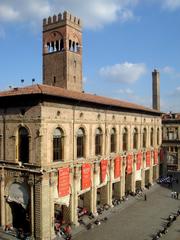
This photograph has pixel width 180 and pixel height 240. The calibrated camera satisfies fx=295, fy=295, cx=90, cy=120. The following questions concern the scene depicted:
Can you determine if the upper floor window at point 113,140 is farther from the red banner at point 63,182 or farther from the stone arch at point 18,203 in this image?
the stone arch at point 18,203

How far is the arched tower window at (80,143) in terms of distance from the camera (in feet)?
99.0

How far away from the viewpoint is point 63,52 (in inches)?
1697

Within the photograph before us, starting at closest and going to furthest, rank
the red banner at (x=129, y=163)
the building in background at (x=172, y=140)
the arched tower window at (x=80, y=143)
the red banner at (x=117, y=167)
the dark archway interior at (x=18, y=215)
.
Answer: the dark archway interior at (x=18, y=215) → the arched tower window at (x=80, y=143) → the red banner at (x=117, y=167) → the red banner at (x=129, y=163) → the building in background at (x=172, y=140)

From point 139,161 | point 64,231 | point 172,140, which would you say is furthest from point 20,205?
point 172,140

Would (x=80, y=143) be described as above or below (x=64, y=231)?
above

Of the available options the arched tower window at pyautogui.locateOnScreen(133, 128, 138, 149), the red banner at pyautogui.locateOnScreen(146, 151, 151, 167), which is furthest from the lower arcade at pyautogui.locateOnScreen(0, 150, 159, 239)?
the red banner at pyautogui.locateOnScreen(146, 151, 151, 167)

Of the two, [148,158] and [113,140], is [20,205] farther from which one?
[148,158]

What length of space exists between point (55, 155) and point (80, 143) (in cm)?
428

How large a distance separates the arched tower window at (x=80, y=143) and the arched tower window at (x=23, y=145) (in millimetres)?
5822

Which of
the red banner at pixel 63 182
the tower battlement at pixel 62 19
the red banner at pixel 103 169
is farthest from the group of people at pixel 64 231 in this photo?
the tower battlement at pixel 62 19

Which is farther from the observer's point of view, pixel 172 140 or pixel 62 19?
pixel 172 140

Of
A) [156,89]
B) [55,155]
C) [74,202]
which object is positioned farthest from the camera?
[156,89]

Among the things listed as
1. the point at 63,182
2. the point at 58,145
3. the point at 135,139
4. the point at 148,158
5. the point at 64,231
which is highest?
the point at 58,145

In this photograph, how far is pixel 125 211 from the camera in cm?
3425
